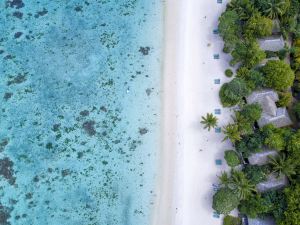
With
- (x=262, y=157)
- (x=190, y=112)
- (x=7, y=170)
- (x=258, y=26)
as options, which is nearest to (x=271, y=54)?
(x=258, y=26)

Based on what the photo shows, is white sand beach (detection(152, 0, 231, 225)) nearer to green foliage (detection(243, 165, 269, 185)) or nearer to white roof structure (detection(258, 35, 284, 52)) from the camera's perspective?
green foliage (detection(243, 165, 269, 185))

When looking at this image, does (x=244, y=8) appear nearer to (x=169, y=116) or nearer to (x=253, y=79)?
(x=253, y=79)

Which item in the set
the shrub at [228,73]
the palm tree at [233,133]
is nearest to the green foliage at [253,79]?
the shrub at [228,73]

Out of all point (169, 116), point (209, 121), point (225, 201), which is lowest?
point (225, 201)

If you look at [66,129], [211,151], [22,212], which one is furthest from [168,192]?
[22,212]

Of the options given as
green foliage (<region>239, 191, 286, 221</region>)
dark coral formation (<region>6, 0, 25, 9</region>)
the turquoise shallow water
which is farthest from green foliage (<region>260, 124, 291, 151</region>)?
dark coral formation (<region>6, 0, 25, 9</region>)

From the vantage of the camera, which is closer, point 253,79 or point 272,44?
point 253,79

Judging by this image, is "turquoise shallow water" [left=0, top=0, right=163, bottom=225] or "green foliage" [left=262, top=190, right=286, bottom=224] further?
"turquoise shallow water" [left=0, top=0, right=163, bottom=225]
